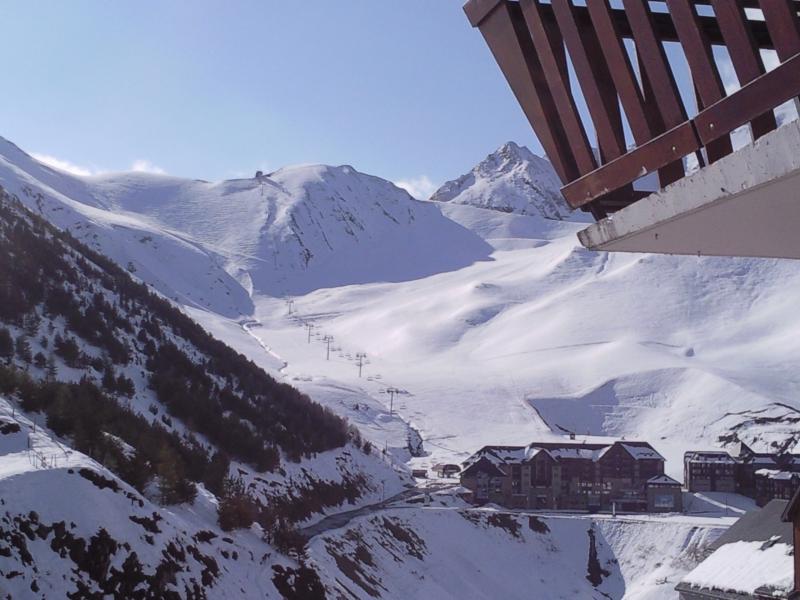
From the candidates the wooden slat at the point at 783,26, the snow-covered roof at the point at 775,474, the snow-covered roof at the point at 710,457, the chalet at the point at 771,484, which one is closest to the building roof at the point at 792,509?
the wooden slat at the point at 783,26

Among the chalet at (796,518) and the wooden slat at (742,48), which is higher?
the wooden slat at (742,48)

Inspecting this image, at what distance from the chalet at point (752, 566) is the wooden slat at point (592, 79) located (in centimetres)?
1478

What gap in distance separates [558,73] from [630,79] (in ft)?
1.19

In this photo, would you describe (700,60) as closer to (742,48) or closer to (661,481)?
(742,48)

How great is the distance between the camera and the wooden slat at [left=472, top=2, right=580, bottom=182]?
3.81 m

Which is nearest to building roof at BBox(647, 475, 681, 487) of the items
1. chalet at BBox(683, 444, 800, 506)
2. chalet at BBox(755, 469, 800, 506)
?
chalet at BBox(683, 444, 800, 506)

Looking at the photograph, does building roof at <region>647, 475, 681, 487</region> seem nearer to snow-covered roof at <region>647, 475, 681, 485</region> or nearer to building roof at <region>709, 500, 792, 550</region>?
snow-covered roof at <region>647, 475, 681, 485</region>

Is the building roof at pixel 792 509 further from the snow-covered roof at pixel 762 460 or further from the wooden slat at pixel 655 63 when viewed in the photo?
the snow-covered roof at pixel 762 460

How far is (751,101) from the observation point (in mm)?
2857

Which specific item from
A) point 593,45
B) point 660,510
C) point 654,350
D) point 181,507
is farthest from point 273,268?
point 593,45

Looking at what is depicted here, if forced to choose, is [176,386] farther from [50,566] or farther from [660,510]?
[660,510]

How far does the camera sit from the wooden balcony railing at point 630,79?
288 centimetres

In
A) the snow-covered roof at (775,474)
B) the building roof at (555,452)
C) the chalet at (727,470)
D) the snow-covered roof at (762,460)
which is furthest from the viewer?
the snow-covered roof at (762,460)

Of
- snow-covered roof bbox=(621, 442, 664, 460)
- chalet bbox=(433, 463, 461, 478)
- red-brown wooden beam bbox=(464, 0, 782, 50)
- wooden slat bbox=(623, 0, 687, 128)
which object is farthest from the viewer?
chalet bbox=(433, 463, 461, 478)
